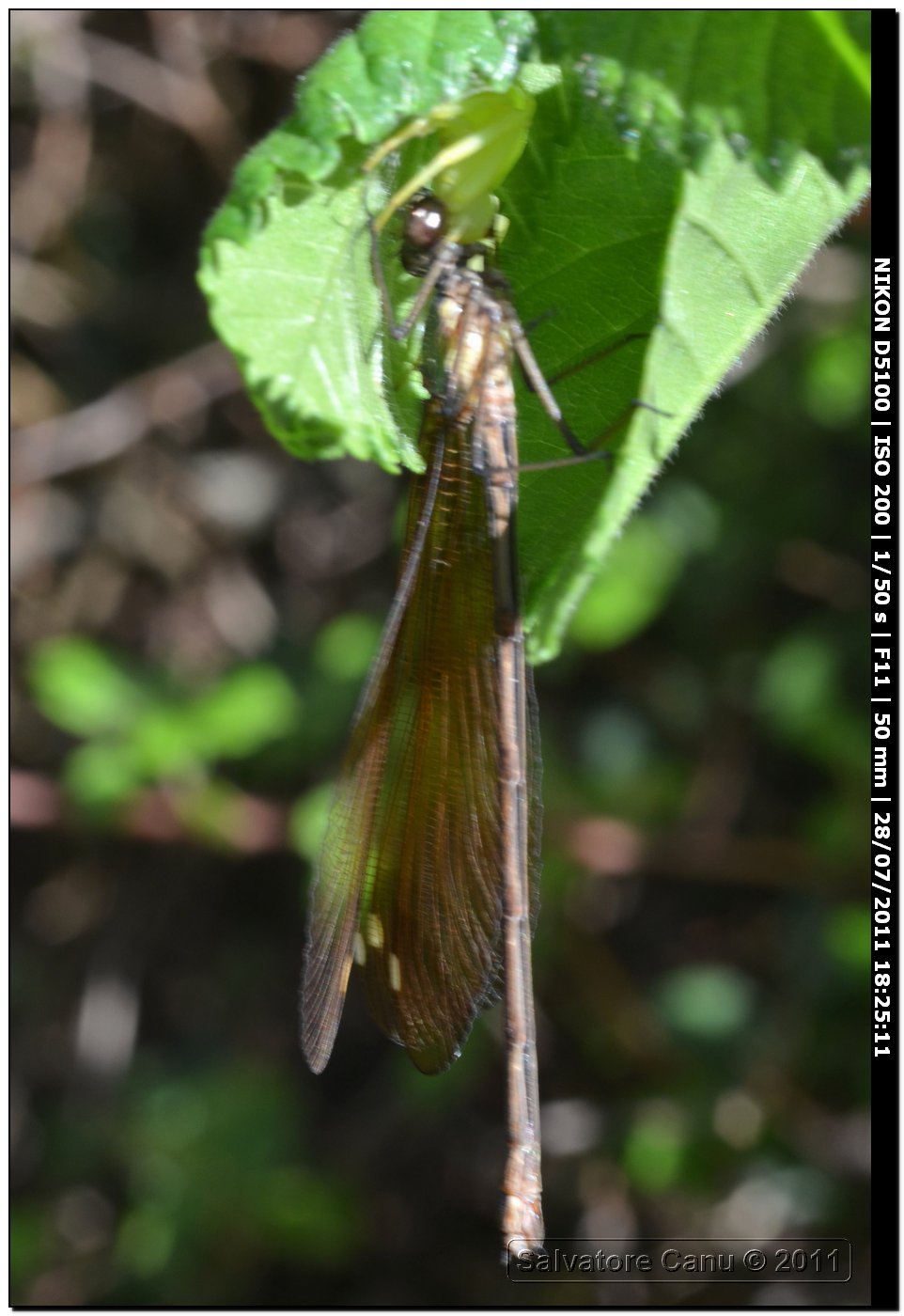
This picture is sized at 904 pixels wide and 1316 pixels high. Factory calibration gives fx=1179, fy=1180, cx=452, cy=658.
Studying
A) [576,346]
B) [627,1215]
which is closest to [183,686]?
[627,1215]

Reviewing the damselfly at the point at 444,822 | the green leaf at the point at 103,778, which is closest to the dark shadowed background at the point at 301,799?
the green leaf at the point at 103,778

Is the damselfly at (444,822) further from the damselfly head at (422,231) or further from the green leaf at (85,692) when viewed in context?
the green leaf at (85,692)

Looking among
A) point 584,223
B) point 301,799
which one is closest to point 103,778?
point 301,799

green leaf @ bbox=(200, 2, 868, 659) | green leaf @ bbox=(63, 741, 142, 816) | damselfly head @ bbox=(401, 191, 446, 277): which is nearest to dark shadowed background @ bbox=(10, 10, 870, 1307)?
green leaf @ bbox=(63, 741, 142, 816)

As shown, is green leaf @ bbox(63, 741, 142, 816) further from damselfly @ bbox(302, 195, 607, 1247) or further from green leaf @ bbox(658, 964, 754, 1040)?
green leaf @ bbox(658, 964, 754, 1040)

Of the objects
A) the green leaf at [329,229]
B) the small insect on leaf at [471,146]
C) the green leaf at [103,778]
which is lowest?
the green leaf at [103,778]
